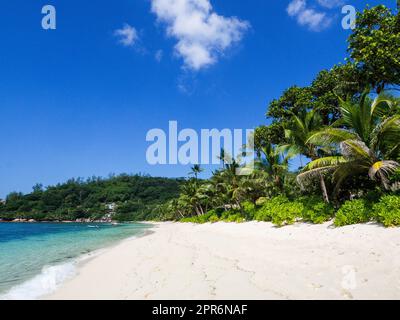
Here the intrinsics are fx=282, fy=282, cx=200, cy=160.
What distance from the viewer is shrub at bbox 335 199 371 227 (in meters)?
10.4

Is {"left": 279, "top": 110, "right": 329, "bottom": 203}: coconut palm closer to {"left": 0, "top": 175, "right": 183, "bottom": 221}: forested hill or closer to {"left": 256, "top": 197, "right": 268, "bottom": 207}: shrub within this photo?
{"left": 256, "top": 197, "right": 268, "bottom": 207}: shrub

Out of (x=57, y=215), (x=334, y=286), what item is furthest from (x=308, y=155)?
(x=57, y=215)

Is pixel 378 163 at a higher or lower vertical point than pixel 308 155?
lower

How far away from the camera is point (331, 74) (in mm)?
22781

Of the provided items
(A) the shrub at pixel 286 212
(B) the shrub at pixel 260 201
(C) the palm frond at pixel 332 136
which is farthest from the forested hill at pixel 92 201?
(C) the palm frond at pixel 332 136

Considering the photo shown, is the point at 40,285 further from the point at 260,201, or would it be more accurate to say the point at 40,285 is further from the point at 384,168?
the point at 260,201

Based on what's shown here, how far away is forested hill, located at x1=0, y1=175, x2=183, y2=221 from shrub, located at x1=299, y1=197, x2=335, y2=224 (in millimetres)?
129669

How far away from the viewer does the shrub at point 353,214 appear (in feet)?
34.0

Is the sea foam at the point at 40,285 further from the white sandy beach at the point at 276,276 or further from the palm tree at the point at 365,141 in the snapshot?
the palm tree at the point at 365,141

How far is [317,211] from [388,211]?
4.84m

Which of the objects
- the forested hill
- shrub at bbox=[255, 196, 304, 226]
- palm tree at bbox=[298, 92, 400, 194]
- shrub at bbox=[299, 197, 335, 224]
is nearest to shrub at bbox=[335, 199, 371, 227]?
palm tree at bbox=[298, 92, 400, 194]

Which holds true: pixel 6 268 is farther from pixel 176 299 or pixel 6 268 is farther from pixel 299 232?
pixel 299 232
